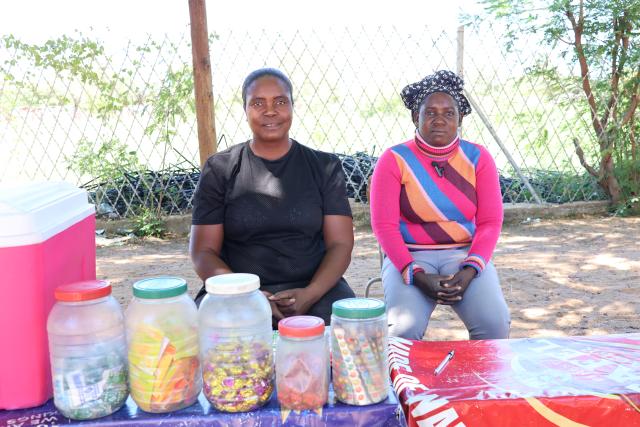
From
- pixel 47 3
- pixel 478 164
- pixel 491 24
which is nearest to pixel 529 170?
pixel 491 24

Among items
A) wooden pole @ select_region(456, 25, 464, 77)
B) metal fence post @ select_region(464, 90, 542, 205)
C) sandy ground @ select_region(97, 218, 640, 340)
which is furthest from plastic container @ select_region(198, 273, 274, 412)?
wooden pole @ select_region(456, 25, 464, 77)

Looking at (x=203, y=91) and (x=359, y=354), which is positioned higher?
(x=203, y=91)

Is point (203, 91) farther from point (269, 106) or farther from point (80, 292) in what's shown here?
point (80, 292)

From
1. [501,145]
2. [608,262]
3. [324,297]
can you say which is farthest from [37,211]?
[501,145]

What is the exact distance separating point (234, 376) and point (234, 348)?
50 mm

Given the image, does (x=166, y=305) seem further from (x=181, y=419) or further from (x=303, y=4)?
(x=303, y=4)

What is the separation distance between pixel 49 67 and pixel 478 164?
204 inches

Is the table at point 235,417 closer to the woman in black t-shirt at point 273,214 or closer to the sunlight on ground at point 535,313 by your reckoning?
the woman in black t-shirt at point 273,214

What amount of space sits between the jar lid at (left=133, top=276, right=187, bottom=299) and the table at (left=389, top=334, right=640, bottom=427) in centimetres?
47

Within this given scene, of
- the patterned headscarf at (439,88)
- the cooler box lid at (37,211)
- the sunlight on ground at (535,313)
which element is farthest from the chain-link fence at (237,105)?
the cooler box lid at (37,211)

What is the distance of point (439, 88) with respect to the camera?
90.0 inches

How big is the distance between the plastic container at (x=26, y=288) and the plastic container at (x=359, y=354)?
0.55 meters

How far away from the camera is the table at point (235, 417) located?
43.8 inches

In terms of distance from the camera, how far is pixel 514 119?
22.6 feet
